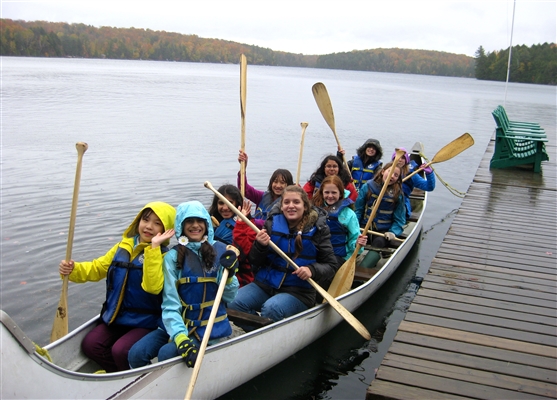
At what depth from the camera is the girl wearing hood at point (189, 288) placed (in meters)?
3.71

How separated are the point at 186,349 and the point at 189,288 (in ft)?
1.47

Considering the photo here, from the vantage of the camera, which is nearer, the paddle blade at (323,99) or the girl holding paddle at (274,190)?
the girl holding paddle at (274,190)

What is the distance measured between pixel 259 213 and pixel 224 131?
14474 millimetres

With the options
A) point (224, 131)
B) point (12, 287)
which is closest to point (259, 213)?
point (12, 287)

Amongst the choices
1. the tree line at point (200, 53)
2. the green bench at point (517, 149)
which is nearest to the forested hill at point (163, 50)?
the tree line at point (200, 53)

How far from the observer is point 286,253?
4.79m

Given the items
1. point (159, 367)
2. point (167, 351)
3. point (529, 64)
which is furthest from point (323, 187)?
point (529, 64)

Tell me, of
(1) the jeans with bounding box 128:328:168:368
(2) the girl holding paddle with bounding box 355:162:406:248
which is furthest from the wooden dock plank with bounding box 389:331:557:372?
(2) the girl holding paddle with bounding box 355:162:406:248

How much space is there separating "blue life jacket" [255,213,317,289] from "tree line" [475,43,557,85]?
242 feet

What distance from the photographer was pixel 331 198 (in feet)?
18.0

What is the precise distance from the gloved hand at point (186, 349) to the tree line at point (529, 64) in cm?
7527

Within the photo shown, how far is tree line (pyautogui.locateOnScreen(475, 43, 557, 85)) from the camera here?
71.1 meters

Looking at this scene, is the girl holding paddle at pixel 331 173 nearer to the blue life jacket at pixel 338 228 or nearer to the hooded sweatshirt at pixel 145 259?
the blue life jacket at pixel 338 228

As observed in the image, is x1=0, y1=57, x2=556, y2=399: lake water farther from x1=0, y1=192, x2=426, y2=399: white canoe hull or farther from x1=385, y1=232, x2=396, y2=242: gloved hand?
x1=385, y1=232, x2=396, y2=242: gloved hand
